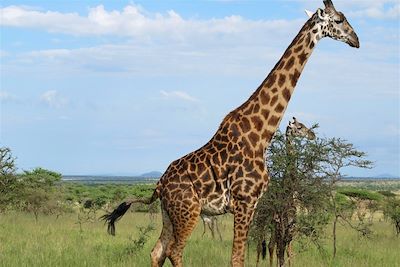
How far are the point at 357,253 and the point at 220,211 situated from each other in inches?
323

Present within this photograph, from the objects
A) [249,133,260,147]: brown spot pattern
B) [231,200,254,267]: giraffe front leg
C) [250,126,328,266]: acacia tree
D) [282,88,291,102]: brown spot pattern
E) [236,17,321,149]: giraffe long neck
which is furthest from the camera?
[250,126,328,266]: acacia tree

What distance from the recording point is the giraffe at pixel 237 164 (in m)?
6.76

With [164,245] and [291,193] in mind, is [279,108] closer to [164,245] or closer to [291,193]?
[164,245]

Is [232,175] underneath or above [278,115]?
Result: underneath

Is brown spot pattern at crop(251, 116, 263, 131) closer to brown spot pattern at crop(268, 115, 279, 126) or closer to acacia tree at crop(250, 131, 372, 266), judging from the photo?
brown spot pattern at crop(268, 115, 279, 126)

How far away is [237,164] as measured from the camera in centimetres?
679

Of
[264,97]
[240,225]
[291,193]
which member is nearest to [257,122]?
[264,97]

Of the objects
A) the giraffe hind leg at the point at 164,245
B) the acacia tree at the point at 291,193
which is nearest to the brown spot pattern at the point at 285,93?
the giraffe hind leg at the point at 164,245

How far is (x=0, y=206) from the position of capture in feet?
61.5

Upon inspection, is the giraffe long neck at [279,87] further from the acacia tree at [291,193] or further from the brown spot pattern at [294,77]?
the acacia tree at [291,193]

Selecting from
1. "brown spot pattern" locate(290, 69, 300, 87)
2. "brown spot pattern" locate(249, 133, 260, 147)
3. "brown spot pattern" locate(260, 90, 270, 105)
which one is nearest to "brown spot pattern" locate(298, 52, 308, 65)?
"brown spot pattern" locate(290, 69, 300, 87)

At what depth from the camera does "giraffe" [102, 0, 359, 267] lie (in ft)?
22.2

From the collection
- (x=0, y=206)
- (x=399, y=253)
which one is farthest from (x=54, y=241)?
(x=399, y=253)

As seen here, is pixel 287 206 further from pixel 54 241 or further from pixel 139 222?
pixel 139 222
